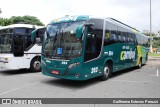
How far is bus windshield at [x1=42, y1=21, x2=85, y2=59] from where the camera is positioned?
799 centimetres

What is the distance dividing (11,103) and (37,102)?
0.80m

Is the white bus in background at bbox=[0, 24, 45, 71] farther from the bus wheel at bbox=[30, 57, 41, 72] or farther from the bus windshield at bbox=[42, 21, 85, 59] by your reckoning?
the bus windshield at bbox=[42, 21, 85, 59]

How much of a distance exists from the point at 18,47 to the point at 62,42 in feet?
14.5

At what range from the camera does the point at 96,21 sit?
8.98m

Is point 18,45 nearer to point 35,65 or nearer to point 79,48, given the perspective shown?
point 35,65

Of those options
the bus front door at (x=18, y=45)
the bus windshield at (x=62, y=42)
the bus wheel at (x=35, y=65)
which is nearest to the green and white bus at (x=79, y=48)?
the bus windshield at (x=62, y=42)

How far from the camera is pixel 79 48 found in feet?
26.0

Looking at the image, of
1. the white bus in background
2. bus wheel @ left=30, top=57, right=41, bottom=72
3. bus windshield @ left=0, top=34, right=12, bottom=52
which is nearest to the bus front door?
the white bus in background

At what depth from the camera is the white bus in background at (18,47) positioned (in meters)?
11.3

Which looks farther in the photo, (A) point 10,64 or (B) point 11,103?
(A) point 10,64

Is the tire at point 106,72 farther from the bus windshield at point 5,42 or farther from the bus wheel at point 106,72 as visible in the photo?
the bus windshield at point 5,42

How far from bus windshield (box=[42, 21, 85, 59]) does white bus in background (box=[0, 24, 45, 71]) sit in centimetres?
222

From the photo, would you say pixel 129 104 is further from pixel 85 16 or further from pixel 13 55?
pixel 13 55

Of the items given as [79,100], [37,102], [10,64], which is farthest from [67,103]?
[10,64]
